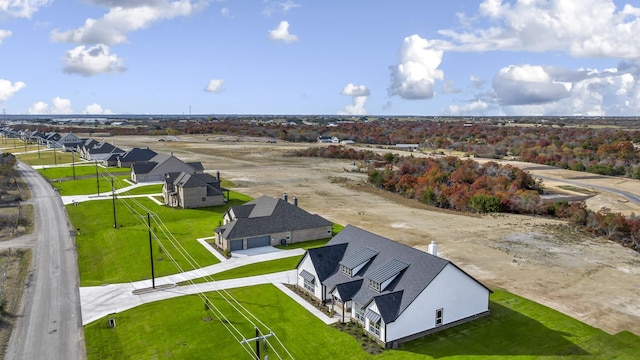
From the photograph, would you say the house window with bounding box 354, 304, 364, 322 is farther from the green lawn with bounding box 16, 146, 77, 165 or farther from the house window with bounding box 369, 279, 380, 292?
the green lawn with bounding box 16, 146, 77, 165

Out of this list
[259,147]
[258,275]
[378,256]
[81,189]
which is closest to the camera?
[378,256]

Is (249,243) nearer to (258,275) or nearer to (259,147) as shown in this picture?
(258,275)

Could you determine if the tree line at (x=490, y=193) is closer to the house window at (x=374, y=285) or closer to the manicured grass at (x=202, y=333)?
the house window at (x=374, y=285)

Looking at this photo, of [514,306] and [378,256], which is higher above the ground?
[378,256]

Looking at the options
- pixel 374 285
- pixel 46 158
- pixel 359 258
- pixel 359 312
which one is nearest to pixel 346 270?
pixel 359 258

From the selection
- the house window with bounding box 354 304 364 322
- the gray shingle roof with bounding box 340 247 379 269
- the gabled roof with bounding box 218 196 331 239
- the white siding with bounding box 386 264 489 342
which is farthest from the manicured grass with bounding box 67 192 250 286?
the white siding with bounding box 386 264 489 342

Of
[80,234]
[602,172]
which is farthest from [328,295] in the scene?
[602,172]

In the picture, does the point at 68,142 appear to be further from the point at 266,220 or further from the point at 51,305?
the point at 51,305
